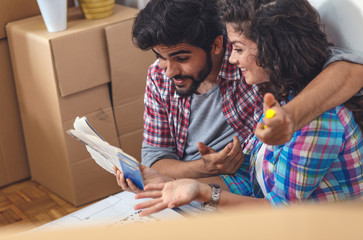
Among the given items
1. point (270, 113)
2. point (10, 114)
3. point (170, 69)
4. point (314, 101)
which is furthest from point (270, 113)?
point (10, 114)

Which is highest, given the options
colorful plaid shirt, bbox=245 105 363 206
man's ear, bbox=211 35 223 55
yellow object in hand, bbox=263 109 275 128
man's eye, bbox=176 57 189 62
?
yellow object in hand, bbox=263 109 275 128

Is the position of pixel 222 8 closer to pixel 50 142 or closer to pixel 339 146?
pixel 339 146

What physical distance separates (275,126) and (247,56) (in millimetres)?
389

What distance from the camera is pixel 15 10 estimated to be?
2260 millimetres

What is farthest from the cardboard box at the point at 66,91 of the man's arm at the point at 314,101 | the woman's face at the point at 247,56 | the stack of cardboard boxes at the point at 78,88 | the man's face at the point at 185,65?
the man's arm at the point at 314,101

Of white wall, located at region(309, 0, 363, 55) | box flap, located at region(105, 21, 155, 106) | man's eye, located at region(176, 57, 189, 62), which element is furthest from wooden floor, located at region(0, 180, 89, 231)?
white wall, located at region(309, 0, 363, 55)

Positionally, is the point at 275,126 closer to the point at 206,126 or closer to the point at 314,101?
the point at 314,101

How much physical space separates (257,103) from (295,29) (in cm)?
39

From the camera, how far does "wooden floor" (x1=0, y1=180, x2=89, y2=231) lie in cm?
219

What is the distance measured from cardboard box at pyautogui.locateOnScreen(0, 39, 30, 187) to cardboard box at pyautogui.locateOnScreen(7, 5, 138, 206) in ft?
0.17

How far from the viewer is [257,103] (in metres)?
1.43

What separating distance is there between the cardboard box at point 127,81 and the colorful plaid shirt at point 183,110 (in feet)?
1.86

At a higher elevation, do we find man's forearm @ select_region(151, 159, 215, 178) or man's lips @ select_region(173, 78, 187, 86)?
man's lips @ select_region(173, 78, 187, 86)

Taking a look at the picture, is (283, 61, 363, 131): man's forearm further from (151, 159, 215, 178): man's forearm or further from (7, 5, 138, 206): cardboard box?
(7, 5, 138, 206): cardboard box
